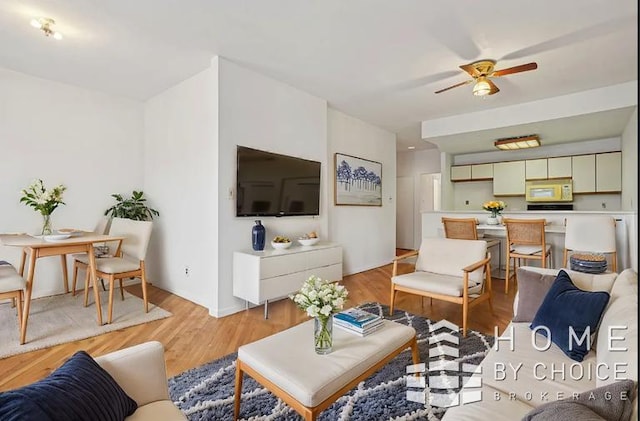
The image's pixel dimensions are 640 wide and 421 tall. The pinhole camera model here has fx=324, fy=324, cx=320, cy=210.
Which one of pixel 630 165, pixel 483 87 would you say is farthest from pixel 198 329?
pixel 630 165

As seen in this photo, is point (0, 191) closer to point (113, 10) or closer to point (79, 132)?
point (79, 132)

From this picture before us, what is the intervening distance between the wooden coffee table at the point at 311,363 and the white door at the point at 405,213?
6410 millimetres

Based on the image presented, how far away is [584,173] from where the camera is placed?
5.54 metres

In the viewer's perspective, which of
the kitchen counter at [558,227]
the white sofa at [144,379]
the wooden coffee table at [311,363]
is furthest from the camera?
the kitchen counter at [558,227]

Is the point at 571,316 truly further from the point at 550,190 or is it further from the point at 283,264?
the point at 550,190

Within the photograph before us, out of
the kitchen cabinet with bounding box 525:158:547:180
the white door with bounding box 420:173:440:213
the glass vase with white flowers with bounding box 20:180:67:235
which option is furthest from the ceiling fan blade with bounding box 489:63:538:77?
the white door with bounding box 420:173:440:213

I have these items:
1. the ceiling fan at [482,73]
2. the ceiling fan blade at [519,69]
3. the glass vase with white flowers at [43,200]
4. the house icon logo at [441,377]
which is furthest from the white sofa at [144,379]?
the ceiling fan blade at [519,69]

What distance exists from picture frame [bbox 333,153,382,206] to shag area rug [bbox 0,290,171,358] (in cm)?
288

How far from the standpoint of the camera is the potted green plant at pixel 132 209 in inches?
164

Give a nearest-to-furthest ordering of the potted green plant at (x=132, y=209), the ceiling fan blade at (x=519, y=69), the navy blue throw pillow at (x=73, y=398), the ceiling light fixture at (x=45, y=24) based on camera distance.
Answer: the navy blue throw pillow at (x=73, y=398)
the ceiling light fixture at (x=45, y=24)
the ceiling fan blade at (x=519, y=69)
the potted green plant at (x=132, y=209)

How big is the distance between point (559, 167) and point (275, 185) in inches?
205

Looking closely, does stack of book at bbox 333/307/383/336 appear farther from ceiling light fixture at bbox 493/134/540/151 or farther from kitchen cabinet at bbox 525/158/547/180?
kitchen cabinet at bbox 525/158/547/180

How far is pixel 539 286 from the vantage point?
1972 mm

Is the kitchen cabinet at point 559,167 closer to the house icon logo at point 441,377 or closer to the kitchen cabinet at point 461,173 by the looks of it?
the kitchen cabinet at point 461,173
